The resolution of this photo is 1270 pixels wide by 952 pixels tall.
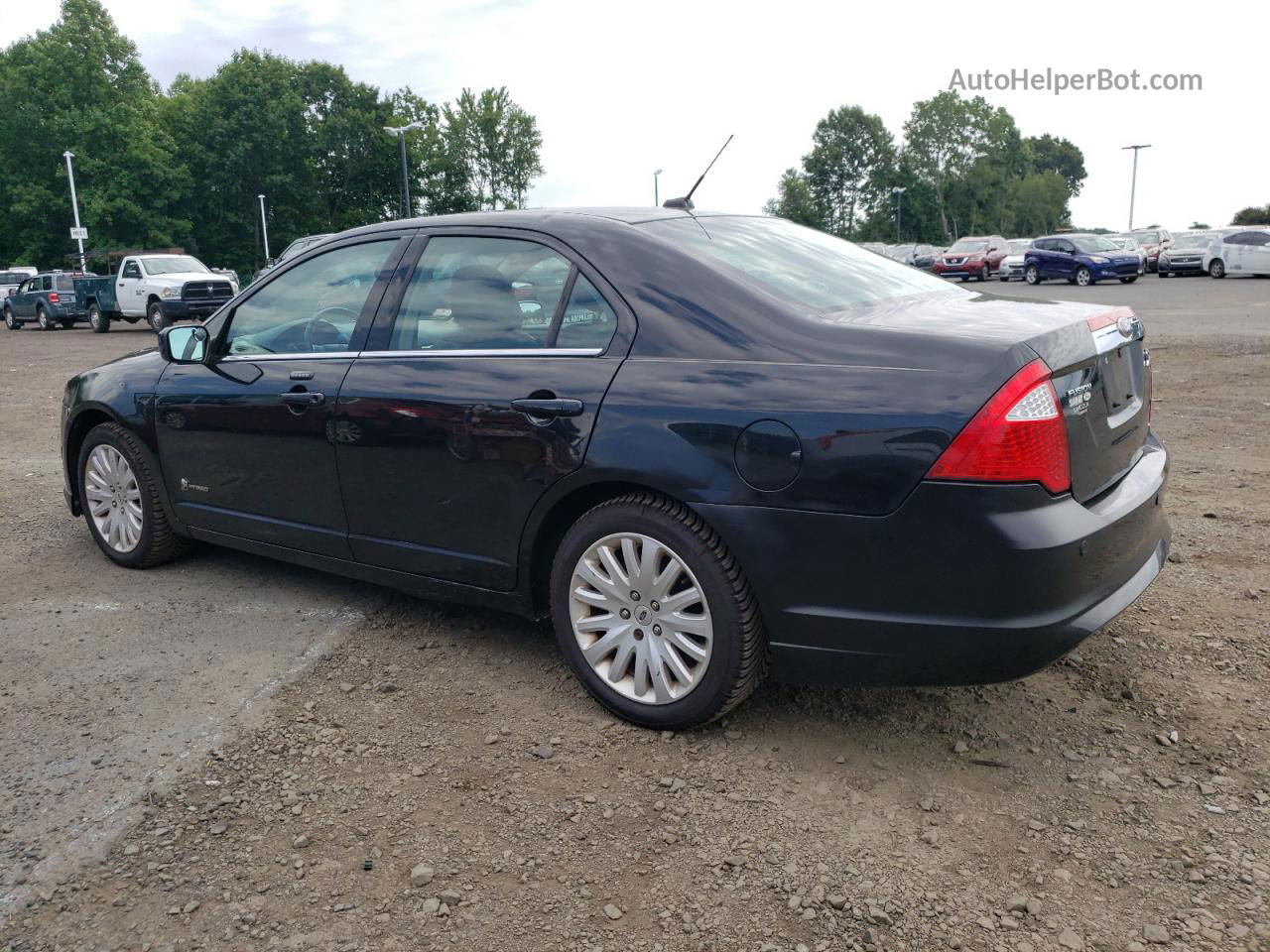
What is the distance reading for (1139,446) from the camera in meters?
3.50

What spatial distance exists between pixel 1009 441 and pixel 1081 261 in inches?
1310

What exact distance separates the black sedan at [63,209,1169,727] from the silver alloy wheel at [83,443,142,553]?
818mm

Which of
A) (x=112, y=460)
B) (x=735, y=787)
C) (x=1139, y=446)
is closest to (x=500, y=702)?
(x=735, y=787)

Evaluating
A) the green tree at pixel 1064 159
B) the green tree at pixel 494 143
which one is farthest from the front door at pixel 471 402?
the green tree at pixel 1064 159

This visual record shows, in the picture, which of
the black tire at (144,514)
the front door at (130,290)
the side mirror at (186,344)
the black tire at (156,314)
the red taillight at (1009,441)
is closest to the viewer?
the red taillight at (1009,441)

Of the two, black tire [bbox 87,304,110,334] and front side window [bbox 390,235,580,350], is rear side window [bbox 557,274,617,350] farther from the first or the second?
black tire [bbox 87,304,110,334]

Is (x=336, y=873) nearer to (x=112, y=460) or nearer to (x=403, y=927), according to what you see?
(x=403, y=927)

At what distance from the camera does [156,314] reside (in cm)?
2662

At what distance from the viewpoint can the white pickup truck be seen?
2623cm

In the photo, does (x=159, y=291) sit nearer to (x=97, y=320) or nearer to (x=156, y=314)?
(x=156, y=314)

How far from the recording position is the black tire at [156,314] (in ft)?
86.5

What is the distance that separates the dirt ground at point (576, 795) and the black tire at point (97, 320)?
2661 centimetres

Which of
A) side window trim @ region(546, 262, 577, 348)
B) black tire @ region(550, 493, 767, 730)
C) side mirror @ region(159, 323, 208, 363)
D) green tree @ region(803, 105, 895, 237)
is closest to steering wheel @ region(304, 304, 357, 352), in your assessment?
side mirror @ region(159, 323, 208, 363)

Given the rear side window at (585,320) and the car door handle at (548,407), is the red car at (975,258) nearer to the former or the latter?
the rear side window at (585,320)
